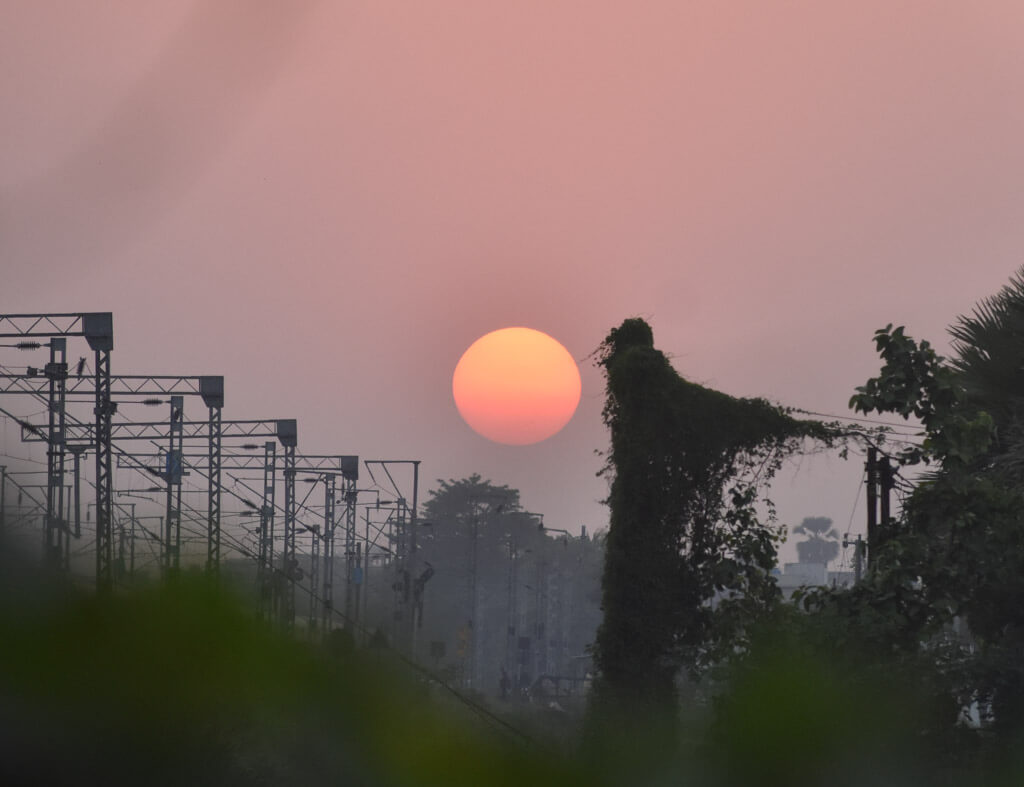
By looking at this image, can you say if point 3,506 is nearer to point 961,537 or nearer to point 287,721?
point 287,721

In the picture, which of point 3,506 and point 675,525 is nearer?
point 3,506

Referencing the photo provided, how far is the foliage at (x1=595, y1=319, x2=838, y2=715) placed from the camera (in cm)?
2125

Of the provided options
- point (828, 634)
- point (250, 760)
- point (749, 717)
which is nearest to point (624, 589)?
point (828, 634)

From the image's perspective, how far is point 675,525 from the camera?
71.9 ft

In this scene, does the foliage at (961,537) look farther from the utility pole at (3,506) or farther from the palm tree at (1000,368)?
the utility pole at (3,506)

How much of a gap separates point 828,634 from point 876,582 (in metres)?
1.13

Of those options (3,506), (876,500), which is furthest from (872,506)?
(3,506)

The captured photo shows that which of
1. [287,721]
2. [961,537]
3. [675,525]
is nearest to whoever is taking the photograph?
[287,721]

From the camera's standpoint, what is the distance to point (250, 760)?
766 centimetres

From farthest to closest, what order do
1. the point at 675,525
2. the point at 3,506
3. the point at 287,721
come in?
the point at 675,525, the point at 3,506, the point at 287,721

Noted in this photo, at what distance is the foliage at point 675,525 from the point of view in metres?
21.2

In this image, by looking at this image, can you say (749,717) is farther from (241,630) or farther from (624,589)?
(624,589)

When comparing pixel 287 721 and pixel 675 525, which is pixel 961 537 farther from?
pixel 287 721

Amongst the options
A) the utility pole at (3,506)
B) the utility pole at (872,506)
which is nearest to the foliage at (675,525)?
the utility pole at (872,506)
